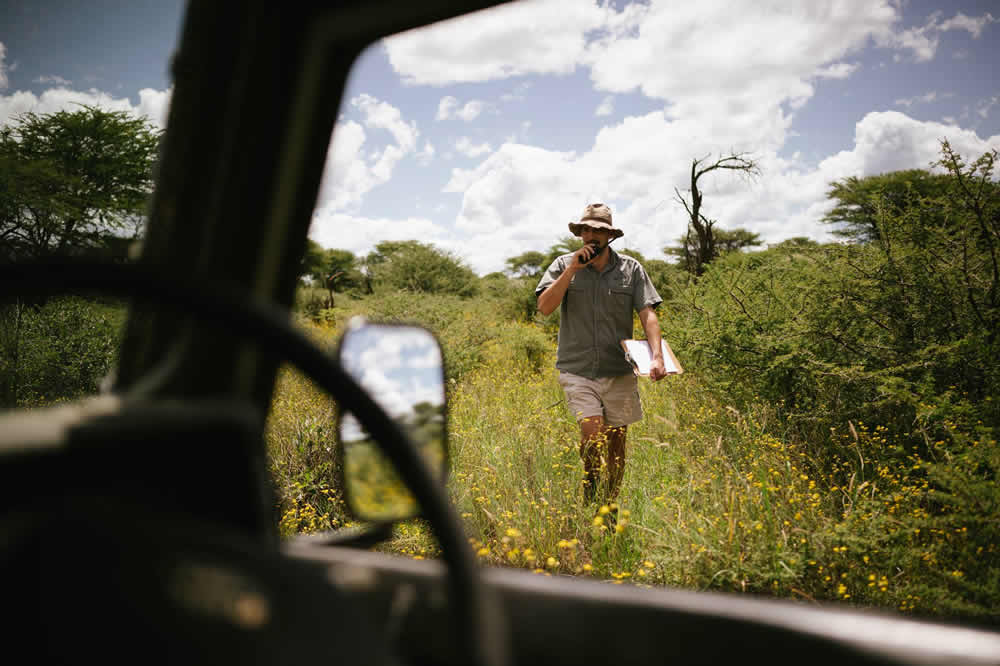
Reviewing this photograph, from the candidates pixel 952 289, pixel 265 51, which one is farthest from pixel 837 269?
pixel 265 51

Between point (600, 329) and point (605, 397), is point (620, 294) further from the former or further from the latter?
point (605, 397)

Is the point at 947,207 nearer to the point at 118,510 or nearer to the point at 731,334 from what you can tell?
the point at 731,334

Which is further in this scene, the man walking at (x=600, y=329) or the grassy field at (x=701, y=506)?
the man walking at (x=600, y=329)

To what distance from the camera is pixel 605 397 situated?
4207mm

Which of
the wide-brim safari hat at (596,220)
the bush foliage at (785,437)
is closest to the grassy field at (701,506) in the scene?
the bush foliage at (785,437)

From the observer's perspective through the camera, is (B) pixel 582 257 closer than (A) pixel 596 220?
Yes

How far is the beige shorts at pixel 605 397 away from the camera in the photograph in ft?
13.5

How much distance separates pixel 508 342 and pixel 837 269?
684 centimetres

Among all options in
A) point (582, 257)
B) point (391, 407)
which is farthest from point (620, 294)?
point (391, 407)

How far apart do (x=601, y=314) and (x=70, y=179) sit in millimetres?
3745

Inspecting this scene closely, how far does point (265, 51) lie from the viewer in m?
0.80

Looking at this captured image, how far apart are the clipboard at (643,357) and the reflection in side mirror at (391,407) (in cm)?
258

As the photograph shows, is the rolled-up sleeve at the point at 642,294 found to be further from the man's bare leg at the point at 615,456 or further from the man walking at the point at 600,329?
the man's bare leg at the point at 615,456

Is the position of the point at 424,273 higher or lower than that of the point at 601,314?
higher
